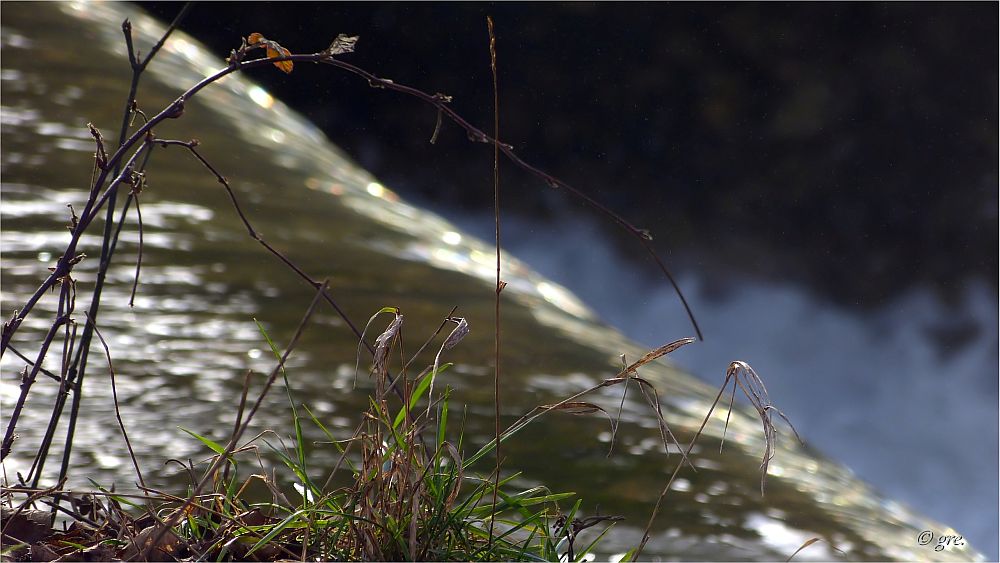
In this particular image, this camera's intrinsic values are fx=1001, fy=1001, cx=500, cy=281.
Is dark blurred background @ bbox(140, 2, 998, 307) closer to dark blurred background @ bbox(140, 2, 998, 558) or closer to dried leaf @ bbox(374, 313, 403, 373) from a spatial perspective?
dark blurred background @ bbox(140, 2, 998, 558)

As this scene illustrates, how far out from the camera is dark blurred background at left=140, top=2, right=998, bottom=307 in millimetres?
7031

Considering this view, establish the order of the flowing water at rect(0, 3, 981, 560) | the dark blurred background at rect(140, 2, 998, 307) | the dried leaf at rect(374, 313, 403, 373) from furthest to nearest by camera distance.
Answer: the dark blurred background at rect(140, 2, 998, 307)
the flowing water at rect(0, 3, 981, 560)
the dried leaf at rect(374, 313, 403, 373)

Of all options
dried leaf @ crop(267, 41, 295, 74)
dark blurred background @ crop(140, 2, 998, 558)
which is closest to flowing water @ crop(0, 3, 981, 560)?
dried leaf @ crop(267, 41, 295, 74)

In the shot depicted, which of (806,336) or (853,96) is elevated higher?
(853,96)

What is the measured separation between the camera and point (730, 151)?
7.20 meters

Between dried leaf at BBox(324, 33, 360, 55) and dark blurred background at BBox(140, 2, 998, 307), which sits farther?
dark blurred background at BBox(140, 2, 998, 307)

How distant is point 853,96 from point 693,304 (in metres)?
1.95

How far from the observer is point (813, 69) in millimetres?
7188

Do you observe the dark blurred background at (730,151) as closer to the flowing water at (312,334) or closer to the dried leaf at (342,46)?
the flowing water at (312,334)

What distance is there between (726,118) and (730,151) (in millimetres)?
249

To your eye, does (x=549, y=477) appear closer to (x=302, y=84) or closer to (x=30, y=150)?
(x=30, y=150)

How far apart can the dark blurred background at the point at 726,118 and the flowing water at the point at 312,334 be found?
4402mm

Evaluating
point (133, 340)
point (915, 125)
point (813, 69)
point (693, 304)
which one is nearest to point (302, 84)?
point (693, 304)

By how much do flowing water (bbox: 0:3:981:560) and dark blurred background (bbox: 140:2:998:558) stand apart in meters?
4.27
